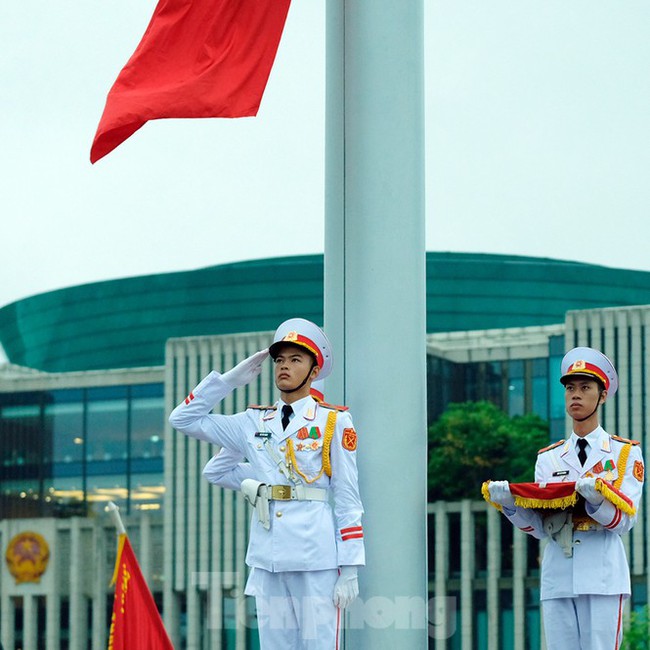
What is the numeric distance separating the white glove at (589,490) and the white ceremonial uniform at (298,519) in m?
0.87

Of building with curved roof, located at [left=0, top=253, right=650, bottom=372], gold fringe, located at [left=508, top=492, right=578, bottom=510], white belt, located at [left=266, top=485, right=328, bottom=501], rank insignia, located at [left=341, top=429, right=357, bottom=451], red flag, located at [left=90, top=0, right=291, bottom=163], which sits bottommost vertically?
gold fringe, located at [left=508, top=492, right=578, bottom=510]

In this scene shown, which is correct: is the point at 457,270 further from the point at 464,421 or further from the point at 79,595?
the point at 79,595

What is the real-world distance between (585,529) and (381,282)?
4.42ft

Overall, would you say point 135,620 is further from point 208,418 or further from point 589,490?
point 589,490

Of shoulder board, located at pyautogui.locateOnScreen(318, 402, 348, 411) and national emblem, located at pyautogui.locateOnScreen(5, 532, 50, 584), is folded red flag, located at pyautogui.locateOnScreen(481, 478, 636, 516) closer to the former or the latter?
shoulder board, located at pyautogui.locateOnScreen(318, 402, 348, 411)

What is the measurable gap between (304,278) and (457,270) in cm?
476

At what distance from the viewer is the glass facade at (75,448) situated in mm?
48250

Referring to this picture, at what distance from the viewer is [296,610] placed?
621cm

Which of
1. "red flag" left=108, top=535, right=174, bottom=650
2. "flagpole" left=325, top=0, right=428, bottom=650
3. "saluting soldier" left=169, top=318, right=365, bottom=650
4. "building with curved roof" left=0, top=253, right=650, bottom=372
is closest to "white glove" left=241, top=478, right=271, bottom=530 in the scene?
→ "saluting soldier" left=169, top=318, right=365, bottom=650

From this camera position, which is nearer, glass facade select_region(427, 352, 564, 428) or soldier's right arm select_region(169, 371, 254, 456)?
soldier's right arm select_region(169, 371, 254, 456)

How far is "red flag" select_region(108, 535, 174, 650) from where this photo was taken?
962cm

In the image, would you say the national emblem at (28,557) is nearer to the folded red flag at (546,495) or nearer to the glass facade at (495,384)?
the glass facade at (495,384)

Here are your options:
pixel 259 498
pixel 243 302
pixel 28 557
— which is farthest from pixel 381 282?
pixel 243 302

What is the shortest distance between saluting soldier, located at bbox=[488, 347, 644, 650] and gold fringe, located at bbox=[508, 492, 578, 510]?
1.9 inches
